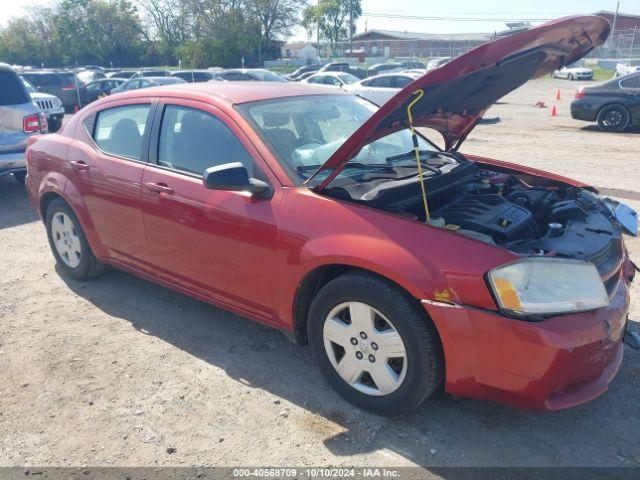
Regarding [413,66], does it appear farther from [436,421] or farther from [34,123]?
[436,421]

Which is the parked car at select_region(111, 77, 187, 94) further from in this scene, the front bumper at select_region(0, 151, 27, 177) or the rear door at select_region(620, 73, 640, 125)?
the rear door at select_region(620, 73, 640, 125)

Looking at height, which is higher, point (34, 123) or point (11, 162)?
point (34, 123)

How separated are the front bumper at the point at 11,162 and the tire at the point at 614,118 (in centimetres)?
1255

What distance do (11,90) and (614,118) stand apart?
41.9 feet

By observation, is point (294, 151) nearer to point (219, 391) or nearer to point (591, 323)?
point (219, 391)

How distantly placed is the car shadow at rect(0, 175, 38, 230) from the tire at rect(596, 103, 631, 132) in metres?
12.6


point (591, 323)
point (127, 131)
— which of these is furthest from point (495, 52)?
point (127, 131)

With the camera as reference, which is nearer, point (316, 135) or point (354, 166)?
point (354, 166)

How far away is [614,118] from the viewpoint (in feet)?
43.9

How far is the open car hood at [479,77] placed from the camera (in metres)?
2.74

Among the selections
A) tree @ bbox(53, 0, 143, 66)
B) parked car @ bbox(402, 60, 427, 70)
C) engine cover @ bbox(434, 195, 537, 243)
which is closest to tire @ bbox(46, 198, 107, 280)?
engine cover @ bbox(434, 195, 537, 243)

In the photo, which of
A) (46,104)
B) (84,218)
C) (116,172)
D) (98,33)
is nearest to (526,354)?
(116,172)

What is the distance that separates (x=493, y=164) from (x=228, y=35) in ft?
166

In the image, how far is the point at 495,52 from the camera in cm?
272
